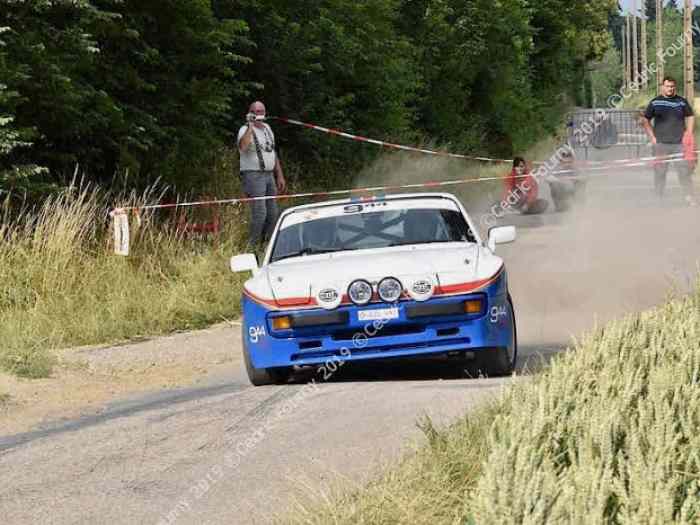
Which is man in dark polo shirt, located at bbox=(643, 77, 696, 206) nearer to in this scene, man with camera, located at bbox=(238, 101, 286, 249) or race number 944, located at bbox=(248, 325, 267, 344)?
man with camera, located at bbox=(238, 101, 286, 249)

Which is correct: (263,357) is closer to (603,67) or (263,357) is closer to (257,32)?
(257,32)

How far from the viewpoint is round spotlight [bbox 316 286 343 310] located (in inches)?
412

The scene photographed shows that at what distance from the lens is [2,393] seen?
11266 millimetres

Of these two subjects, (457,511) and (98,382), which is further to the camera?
(98,382)

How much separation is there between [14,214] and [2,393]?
5838 mm

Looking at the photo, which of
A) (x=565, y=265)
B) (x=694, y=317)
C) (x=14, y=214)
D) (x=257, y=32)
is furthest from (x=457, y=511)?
(x=257, y=32)

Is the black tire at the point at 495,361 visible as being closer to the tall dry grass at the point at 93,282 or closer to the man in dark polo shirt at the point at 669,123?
the tall dry grass at the point at 93,282

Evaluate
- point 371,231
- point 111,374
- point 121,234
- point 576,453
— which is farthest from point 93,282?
point 576,453

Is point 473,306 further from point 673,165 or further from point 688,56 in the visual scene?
point 688,56

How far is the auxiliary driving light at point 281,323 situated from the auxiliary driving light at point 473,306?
48.4 inches

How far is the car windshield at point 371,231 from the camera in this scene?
11727 mm

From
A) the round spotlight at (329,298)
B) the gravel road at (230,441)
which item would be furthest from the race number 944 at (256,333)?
the round spotlight at (329,298)

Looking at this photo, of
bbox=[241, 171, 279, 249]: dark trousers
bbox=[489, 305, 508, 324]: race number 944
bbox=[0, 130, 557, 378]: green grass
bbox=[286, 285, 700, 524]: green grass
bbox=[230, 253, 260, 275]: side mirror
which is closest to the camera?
bbox=[286, 285, 700, 524]: green grass

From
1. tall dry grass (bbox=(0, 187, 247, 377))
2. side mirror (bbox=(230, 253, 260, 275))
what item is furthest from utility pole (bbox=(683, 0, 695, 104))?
side mirror (bbox=(230, 253, 260, 275))
